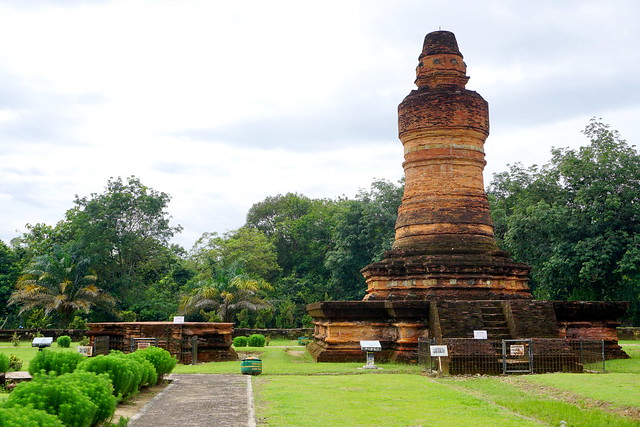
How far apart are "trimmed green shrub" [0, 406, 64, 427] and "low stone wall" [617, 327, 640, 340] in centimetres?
3168

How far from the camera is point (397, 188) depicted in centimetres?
3850

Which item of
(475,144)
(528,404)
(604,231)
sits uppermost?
(475,144)

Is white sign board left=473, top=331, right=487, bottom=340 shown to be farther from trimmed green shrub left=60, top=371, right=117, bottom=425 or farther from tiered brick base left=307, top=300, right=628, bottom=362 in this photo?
trimmed green shrub left=60, top=371, right=117, bottom=425

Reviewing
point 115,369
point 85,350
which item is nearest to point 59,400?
point 115,369

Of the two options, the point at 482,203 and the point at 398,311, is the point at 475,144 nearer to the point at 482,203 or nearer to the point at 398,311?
the point at 482,203

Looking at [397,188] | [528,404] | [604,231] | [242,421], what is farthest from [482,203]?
[397,188]

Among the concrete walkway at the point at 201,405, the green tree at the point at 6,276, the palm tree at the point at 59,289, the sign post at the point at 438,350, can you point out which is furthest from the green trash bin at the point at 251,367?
the green tree at the point at 6,276

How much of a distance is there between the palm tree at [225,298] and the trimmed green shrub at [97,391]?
25002 mm

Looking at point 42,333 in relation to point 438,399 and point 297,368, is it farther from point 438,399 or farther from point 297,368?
point 438,399

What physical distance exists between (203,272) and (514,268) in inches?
1052

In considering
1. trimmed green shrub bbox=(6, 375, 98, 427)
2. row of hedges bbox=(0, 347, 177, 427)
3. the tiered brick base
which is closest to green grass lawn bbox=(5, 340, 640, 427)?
row of hedges bbox=(0, 347, 177, 427)

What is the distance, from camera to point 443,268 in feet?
58.7

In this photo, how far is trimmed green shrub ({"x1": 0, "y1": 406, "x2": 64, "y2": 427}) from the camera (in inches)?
188

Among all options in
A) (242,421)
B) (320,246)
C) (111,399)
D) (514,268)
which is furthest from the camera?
(320,246)
